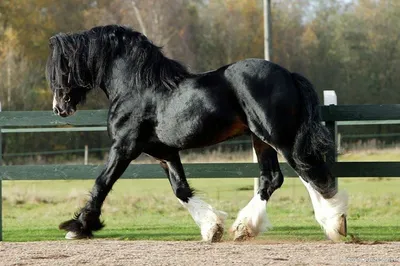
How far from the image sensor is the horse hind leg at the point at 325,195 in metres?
7.59

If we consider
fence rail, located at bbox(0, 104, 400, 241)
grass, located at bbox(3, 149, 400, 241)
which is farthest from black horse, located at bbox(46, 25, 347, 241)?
grass, located at bbox(3, 149, 400, 241)

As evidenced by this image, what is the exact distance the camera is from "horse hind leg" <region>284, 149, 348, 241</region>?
24.9 ft

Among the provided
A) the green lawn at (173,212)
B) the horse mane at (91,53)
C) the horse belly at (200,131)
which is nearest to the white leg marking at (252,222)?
the green lawn at (173,212)

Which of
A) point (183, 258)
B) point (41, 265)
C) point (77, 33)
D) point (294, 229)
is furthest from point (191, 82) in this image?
point (294, 229)

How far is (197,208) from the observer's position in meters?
8.12

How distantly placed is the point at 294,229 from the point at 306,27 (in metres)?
24.0

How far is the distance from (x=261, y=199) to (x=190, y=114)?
1.11 m

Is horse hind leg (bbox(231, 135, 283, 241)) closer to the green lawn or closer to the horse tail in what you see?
the green lawn

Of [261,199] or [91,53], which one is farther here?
[91,53]

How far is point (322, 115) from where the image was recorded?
27.5 feet

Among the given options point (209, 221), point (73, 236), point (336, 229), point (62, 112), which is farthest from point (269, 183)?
point (62, 112)

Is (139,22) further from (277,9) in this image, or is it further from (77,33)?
(77,33)

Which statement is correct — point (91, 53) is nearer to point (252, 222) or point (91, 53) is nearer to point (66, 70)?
point (66, 70)

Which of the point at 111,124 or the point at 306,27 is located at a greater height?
the point at 111,124
